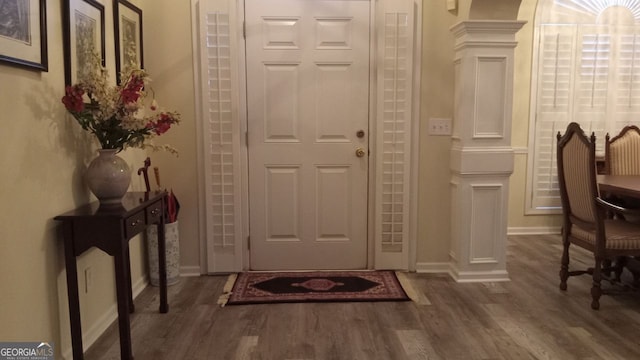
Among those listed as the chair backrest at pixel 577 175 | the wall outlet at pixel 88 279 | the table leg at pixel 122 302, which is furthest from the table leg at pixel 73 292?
the chair backrest at pixel 577 175

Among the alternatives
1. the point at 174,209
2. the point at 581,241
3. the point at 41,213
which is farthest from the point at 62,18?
the point at 581,241

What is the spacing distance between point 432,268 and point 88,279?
242 centimetres

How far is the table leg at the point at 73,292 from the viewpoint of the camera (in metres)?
2.14

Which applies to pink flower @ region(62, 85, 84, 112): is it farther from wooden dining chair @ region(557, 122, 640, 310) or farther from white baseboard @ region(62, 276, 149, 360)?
wooden dining chair @ region(557, 122, 640, 310)

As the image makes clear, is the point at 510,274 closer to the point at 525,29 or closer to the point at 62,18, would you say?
the point at 525,29

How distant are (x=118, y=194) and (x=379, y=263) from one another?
6.76 ft

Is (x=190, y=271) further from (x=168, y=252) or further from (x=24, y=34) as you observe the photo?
(x=24, y=34)

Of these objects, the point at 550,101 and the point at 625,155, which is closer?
the point at 625,155

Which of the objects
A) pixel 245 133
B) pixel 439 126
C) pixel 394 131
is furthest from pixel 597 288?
pixel 245 133

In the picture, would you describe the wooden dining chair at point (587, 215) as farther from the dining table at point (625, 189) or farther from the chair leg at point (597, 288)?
the dining table at point (625, 189)

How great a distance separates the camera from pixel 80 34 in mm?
2457

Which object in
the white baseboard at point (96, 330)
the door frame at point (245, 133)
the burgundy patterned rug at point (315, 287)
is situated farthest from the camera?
the door frame at point (245, 133)

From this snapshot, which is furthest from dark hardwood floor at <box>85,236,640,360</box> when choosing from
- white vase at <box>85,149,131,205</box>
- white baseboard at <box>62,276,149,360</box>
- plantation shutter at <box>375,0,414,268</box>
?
white vase at <box>85,149,131,205</box>

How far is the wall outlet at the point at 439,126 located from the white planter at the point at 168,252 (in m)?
2.01
